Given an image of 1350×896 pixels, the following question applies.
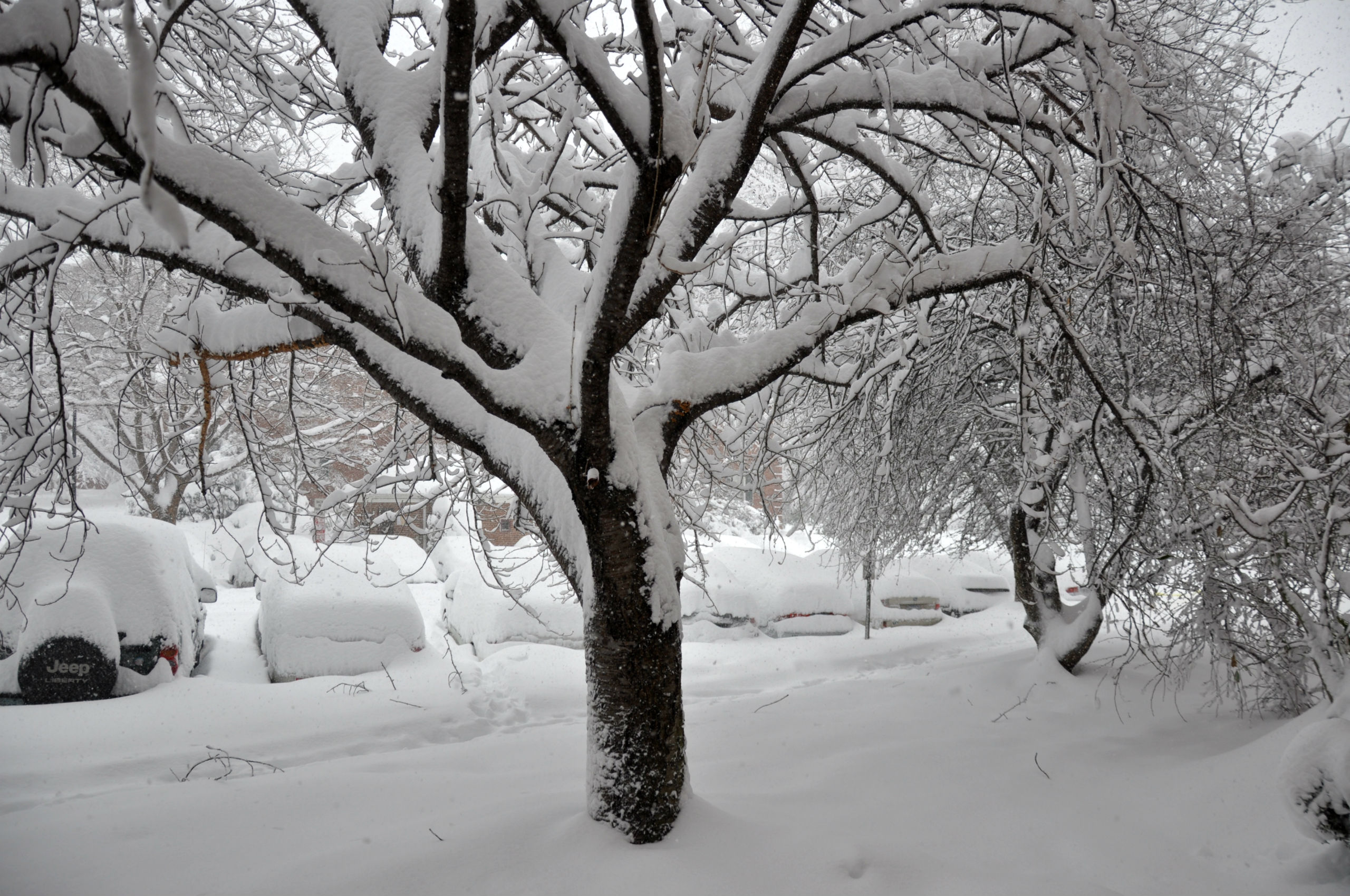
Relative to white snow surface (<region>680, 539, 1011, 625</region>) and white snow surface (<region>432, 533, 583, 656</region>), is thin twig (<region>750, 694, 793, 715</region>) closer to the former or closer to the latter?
white snow surface (<region>680, 539, 1011, 625</region>)

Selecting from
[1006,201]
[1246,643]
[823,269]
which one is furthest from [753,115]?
[1246,643]

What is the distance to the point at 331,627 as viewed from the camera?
7711mm

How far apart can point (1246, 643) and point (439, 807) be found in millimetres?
6112

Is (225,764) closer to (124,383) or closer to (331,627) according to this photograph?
(331,627)

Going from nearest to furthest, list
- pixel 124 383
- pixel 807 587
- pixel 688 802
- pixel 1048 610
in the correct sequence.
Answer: pixel 688 802 → pixel 124 383 → pixel 1048 610 → pixel 807 587

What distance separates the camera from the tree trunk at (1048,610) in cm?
714

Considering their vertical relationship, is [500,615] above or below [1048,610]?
above

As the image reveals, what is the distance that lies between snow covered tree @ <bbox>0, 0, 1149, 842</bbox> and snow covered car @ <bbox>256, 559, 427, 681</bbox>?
4327 mm

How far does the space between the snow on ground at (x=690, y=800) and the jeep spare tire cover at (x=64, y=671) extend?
169mm

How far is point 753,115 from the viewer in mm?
2996

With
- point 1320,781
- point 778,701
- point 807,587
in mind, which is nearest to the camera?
point 1320,781

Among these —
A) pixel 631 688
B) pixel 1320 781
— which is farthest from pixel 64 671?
pixel 1320 781

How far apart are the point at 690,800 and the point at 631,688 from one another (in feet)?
2.65

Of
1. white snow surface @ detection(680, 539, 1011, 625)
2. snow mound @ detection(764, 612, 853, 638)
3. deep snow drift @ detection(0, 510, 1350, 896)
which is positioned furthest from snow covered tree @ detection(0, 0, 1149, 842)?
snow mound @ detection(764, 612, 853, 638)
